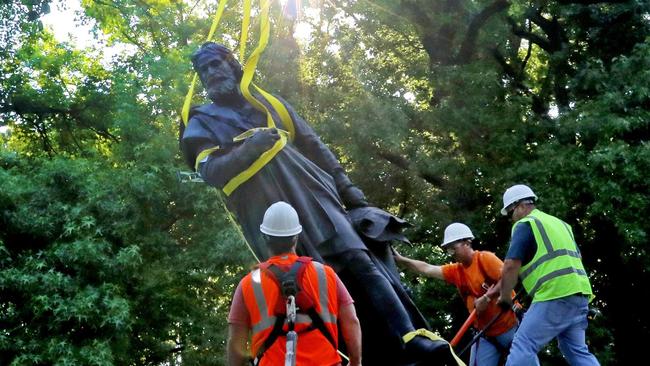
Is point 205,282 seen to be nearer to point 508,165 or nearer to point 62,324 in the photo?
point 62,324

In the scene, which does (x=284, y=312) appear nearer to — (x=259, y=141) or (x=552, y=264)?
(x=259, y=141)

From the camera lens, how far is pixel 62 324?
550 inches

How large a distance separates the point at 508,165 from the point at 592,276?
242 centimetres

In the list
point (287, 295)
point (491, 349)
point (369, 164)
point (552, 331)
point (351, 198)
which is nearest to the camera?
point (287, 295)

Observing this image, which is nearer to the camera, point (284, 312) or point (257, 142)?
point (284, 312)

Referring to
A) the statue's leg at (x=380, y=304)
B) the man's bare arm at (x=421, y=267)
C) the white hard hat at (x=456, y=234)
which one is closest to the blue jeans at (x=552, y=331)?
the man's bare arm at (x=421, y=267)

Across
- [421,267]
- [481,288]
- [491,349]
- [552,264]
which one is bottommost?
[491,349]

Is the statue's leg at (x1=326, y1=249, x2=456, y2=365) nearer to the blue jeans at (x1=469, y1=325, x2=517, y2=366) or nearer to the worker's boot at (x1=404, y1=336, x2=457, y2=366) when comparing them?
the worker's boot at (x1=404, y1=336, x2=457, y2=366)

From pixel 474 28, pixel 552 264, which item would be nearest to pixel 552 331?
pixel 552 264

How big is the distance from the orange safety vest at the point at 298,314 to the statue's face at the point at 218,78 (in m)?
2.06

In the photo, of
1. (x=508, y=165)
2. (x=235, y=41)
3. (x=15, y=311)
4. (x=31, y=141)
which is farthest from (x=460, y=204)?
(x=31, y=141)

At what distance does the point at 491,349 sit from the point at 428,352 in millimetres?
2751

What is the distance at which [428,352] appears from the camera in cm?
475

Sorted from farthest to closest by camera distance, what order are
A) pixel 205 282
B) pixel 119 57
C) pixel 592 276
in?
pixel 119 57 < pixel 205 282 < pixel 592 276
